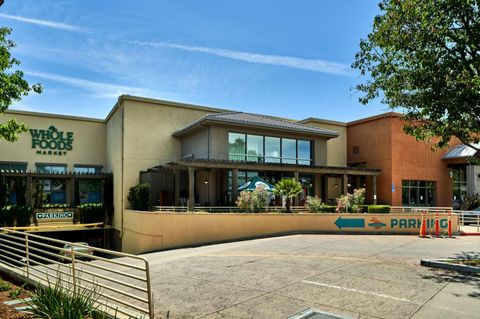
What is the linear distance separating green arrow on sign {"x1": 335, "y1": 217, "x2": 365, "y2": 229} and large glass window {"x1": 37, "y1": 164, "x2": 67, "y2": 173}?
79.8 feet

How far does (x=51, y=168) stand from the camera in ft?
104

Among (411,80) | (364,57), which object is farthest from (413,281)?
(364,57)

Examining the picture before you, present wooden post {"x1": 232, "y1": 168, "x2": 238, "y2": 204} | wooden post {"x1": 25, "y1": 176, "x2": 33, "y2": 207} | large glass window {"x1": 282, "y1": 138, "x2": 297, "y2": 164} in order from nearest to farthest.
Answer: wooden post {"x1": 232, "y1": 168, "x2": 238, "y2": 204} < wooden post {"x1": 25, "y1": 176, "x2": 33, "y2": 207} < large glass window {"x1": 282, "y1": 138, "x2": 297, "y2": 164}

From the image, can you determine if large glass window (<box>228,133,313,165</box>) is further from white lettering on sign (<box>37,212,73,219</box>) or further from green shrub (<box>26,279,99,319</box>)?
green shrub (<box>26,279,99,319</box>)

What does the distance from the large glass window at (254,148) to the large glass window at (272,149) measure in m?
0.53

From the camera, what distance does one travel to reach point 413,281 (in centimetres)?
845

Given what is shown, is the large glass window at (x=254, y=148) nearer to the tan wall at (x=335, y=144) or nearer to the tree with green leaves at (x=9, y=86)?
the tan wall at (x=335, y=144)

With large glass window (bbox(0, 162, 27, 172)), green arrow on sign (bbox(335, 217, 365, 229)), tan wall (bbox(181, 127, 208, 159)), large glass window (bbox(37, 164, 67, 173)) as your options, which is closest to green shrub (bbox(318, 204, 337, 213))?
green arrow on sign (bbox(335, 217, 365, 229))

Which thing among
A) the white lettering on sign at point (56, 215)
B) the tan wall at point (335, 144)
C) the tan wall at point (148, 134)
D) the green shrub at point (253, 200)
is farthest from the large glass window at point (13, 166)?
the tan wall at point (335, 144)

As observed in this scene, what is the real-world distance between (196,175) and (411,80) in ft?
62.9

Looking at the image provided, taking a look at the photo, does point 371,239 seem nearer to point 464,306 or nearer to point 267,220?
point 267,220

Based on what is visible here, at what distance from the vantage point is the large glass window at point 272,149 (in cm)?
2786

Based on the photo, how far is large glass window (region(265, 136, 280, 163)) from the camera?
91.4ft

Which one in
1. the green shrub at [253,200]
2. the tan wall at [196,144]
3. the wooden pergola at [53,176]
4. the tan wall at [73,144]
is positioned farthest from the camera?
the tan wall at [73,144]
